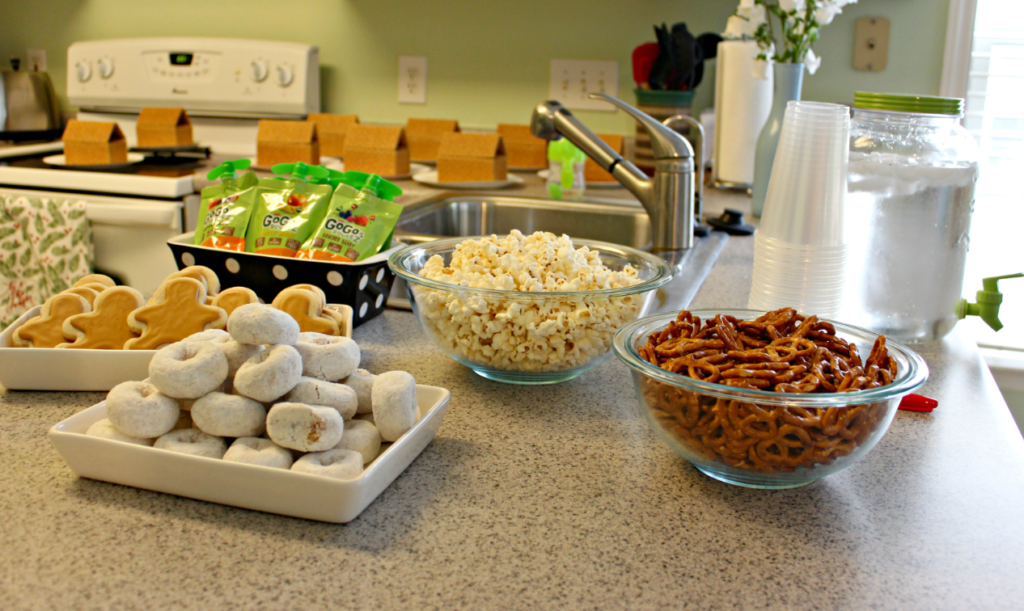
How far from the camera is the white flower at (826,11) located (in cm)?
141

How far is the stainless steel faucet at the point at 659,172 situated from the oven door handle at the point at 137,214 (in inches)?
36.3

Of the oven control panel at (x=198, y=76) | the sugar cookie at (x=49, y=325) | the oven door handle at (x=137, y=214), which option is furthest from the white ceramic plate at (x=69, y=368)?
the oven control panel at (x=198, y=76)

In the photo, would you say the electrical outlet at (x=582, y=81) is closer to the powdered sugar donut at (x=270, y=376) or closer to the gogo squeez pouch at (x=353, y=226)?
the gogo squeez pouch at (x=353, y=226)

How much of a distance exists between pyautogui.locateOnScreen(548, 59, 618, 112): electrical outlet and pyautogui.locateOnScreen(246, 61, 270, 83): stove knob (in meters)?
0.87

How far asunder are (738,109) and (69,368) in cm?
157

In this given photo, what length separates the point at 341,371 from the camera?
24.7 inches

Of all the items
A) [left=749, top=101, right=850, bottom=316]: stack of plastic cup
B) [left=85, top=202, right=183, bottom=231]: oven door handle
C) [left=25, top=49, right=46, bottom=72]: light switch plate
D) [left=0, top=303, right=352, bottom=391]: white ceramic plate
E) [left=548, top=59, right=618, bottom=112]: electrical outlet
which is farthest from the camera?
[left=25, top=49, right=46, bottom=72]: light switch plate

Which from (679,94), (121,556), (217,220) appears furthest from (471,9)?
(121,556)

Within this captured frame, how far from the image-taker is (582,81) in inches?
88.7

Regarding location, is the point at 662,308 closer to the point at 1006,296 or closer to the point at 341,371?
the point at 341,371

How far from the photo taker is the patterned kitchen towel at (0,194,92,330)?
177 centimetres

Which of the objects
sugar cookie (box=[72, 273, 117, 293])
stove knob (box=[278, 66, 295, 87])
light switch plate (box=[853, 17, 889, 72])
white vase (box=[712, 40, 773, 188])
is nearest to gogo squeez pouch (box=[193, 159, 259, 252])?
sugar cookie (box=[72, 273, 117, 293])

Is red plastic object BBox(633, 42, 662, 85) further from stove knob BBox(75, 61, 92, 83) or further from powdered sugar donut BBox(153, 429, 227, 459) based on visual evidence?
stove knob BBox(75, 61, 92, 83)

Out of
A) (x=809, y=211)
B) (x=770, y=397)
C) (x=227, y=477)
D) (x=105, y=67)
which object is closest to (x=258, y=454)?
(x=227, y=477)
